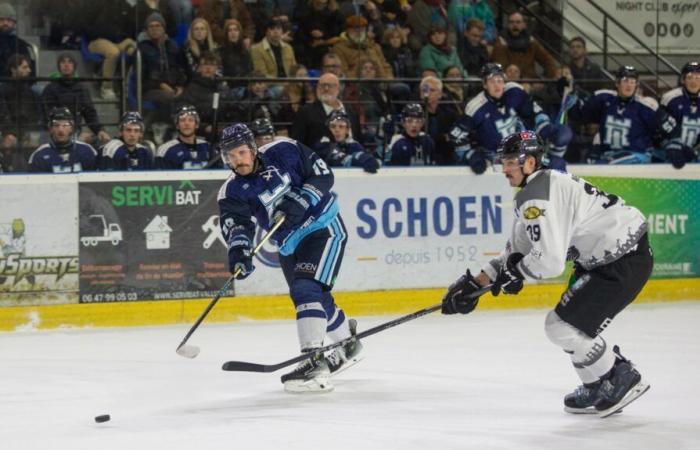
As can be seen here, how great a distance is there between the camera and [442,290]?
384 inches

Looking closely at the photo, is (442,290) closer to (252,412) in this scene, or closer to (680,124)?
(680,124)

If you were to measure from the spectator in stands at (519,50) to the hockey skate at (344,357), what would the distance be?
5509mm

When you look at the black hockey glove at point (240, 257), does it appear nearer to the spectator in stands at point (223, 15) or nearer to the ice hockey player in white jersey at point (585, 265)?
the ice hockey player in white jersey at point (585, 265)

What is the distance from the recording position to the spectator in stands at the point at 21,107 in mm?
9844

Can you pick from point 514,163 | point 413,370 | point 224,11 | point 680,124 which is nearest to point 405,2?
point 224,11

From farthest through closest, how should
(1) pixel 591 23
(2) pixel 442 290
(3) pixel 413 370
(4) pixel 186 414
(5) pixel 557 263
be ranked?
(1) pixel 591 23 → (2) pixel 442 290 → (3) pixel 413 370 → (4) pixel 186 414 → (5) pixel 557 263

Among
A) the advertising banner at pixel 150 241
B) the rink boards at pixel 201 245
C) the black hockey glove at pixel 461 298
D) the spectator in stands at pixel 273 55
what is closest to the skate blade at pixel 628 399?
the black hockey glove at pixel 461 298

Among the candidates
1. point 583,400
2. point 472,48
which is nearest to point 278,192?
point 583,400

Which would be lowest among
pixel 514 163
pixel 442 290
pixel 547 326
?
pixel 442 290

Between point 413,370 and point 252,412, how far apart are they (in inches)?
56.9

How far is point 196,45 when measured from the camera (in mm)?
10508

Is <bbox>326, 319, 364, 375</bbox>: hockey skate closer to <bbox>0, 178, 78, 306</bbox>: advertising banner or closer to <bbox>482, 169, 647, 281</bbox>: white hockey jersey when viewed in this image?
<bbox>482, 169, 647, 281</bbox>: white hockey jersey

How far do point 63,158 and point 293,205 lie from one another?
319cm

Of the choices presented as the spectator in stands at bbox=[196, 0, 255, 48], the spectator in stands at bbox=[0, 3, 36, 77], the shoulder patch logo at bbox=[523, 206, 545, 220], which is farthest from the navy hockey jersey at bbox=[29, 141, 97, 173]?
the shoulder patch logo at bbox=[523, 206, 545, 220]
